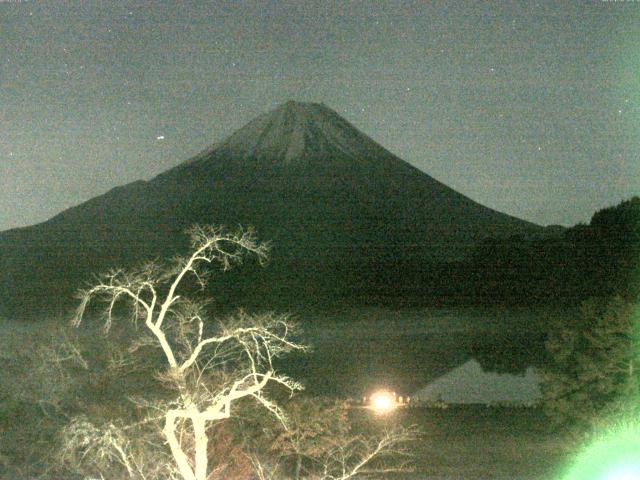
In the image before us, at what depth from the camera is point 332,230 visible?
71000mm

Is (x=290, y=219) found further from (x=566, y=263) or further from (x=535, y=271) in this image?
(x=566, y=263)

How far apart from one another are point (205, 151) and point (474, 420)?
79853 mm

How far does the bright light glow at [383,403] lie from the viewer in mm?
14789

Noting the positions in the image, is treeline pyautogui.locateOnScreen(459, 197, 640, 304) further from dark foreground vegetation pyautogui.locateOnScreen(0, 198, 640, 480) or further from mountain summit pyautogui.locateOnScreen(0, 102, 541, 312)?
dark foreground vegetation pyautogui.locateOnScreen(0, 198, 640, 480)

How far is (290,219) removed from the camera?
72812mm

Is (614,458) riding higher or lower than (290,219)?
lower

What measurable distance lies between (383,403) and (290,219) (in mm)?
57941

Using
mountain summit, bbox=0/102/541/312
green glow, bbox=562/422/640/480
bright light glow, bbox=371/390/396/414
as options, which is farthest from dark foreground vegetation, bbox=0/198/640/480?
mountain summit, bbox=0/102/541/312

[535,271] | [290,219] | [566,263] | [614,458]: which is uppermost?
[290,219]

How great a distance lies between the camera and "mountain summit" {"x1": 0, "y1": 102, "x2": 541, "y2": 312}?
5991cm

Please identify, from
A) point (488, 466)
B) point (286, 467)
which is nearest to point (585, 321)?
point (488, 466)

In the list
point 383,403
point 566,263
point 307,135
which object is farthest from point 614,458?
point 307,135

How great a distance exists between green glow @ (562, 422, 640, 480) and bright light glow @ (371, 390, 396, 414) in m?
4.66

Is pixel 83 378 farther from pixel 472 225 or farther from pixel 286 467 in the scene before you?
pixel 472 225
